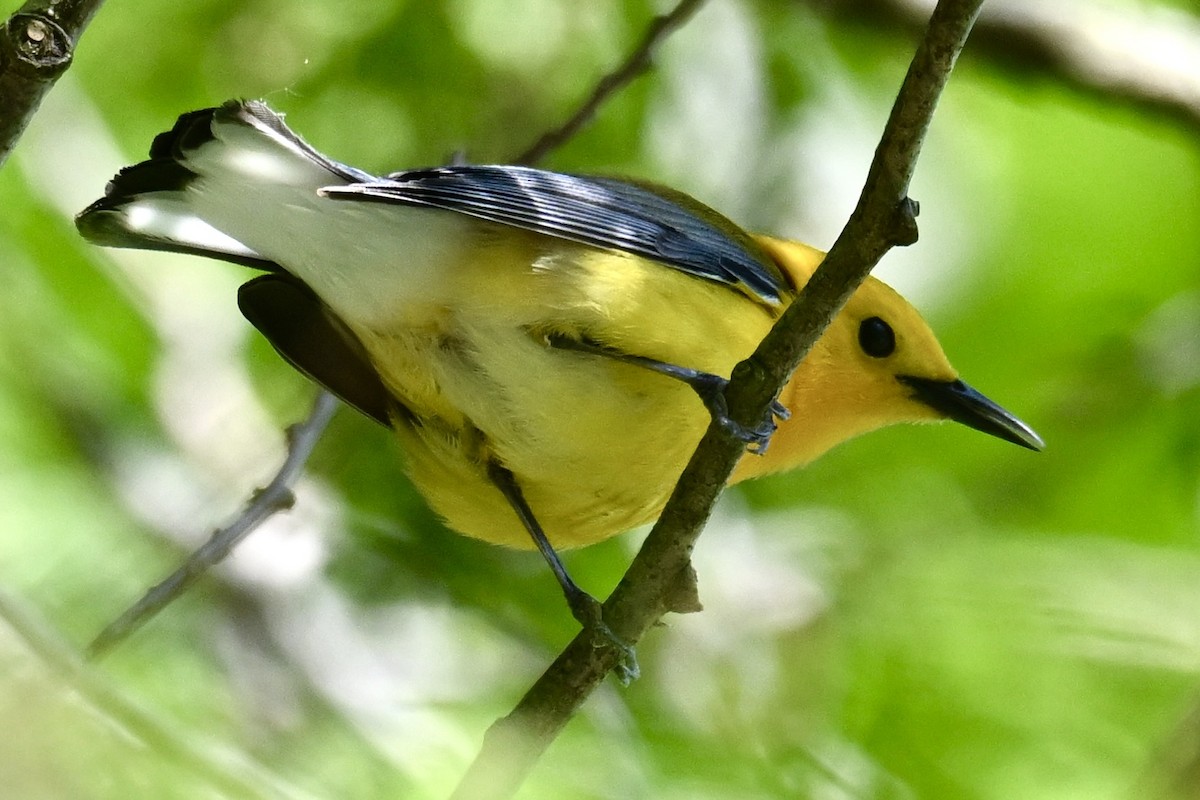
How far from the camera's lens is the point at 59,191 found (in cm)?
620

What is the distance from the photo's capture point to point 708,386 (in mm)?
3756

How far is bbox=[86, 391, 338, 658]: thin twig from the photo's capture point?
3514mm

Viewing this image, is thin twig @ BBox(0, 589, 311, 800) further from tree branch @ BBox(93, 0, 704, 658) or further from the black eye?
the black eye

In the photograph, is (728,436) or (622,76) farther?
(622,76)

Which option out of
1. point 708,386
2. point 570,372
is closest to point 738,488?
point 570,372

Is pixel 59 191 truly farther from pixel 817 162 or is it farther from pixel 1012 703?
pixel 1012 703

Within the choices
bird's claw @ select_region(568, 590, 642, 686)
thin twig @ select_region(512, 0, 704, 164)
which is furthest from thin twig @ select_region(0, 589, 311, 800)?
thin twig @ select_region(512, 0, 704, 164)

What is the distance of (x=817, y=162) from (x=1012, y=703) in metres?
3.48

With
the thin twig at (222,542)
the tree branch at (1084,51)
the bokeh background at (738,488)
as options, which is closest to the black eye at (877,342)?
the bokeh background at (738,488)

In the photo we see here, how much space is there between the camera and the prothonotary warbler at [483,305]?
3.99 m

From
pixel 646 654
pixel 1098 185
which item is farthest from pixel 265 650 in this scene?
pixel 1098 185

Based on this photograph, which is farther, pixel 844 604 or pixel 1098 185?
pixel 1098 185

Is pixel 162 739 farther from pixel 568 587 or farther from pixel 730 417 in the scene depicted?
pixel 568 587

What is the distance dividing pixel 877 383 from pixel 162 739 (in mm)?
3277
